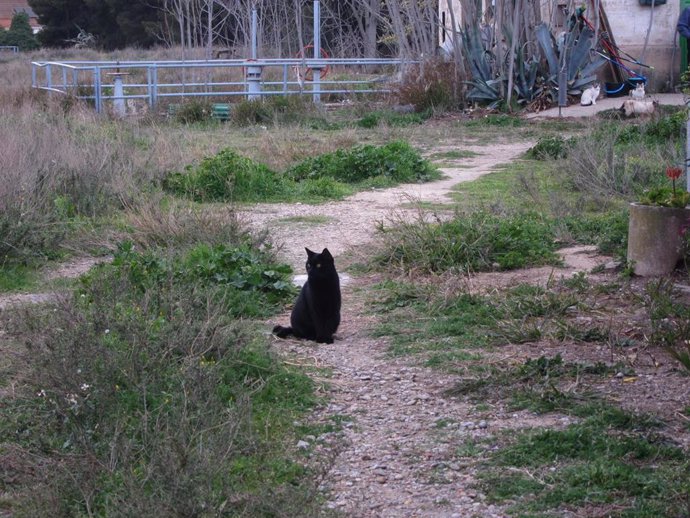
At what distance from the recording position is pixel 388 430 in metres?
4.64

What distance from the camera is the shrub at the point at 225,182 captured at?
11.0 m

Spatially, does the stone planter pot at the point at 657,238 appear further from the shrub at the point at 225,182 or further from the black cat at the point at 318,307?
the shrub at the point at 225,182

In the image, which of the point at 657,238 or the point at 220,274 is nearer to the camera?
the point at 657,238

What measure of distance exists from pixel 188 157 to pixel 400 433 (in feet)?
27.6

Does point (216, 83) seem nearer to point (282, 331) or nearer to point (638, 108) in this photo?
point (638, 108)

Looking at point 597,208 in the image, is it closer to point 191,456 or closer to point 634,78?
point 191,456

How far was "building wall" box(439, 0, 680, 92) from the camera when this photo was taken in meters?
21.2

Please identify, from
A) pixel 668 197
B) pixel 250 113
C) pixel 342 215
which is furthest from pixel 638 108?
pixel 668 197

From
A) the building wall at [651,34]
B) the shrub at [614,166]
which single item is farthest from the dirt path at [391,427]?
the building wall at [651,34]

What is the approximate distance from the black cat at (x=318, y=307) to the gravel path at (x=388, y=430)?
10cm

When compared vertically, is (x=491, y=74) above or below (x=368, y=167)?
above

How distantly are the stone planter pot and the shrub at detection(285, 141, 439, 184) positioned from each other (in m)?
5.78

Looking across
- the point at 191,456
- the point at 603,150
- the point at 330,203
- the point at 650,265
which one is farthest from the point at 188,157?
the point at 191,456

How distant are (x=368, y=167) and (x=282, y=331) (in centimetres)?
662
